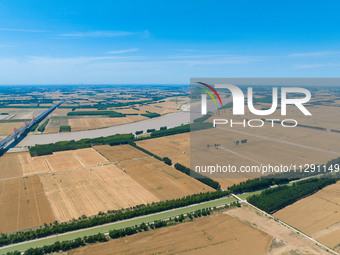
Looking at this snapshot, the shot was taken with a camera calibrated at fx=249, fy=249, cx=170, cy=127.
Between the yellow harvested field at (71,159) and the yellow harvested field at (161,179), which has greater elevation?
the yellow harvested field at (71,159)

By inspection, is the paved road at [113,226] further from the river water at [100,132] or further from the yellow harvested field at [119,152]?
the river water at [100,132]

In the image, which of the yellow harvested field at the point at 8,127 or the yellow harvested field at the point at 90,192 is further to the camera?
the yellow harvested field at the point at 8,127

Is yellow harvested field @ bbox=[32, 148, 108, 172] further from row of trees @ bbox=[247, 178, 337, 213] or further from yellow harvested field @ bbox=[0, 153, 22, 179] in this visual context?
row of trees @ bbox=[247, 178, 337, 213]

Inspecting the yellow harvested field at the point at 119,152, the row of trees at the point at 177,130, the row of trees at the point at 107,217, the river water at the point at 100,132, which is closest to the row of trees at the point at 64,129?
the river water at the point at 100,132

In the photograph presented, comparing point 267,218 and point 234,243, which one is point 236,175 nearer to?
point 267,218

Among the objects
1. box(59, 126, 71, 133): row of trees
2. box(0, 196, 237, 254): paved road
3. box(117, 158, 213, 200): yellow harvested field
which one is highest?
box(59, 126, 71, 133): row of trees

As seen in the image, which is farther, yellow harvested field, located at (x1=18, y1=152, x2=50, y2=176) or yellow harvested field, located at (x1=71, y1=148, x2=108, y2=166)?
yellow harvested field, located at (x1=71, y1=148, x2=108, y2=166)

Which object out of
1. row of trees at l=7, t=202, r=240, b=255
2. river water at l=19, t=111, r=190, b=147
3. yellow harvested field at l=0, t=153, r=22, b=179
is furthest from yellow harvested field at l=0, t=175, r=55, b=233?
river water at l=19, t=111, r=190, b=147
